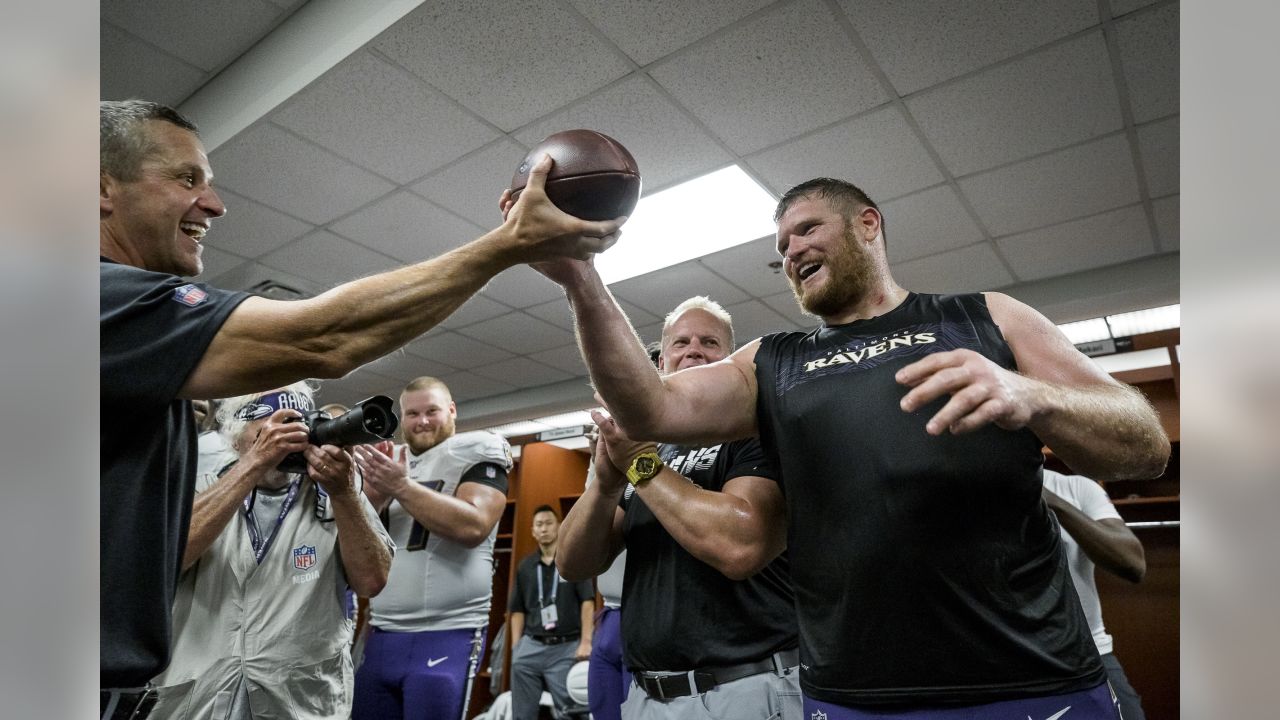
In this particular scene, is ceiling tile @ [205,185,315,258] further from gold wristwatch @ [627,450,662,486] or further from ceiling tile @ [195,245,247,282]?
gold wristwatch @ [627,450,662,486]

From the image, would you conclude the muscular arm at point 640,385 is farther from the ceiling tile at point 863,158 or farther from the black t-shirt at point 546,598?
the black t-shirt at point 546,598

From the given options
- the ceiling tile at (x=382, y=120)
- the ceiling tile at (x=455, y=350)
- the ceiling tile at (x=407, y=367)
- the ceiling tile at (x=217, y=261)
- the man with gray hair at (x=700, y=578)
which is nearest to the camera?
the man with gray hair at (x=700, y=578)

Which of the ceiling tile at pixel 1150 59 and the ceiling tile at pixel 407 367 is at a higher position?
the ceiling tile at pixel 1150 59

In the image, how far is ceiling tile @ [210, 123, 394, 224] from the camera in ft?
11.6

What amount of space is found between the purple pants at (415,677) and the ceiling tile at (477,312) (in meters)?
3.34

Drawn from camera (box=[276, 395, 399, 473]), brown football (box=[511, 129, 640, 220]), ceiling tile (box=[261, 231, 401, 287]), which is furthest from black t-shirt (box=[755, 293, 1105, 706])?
A: ceiling tile (box=[261, 231, 401, 287])

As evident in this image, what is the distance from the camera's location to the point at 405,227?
14.5ft

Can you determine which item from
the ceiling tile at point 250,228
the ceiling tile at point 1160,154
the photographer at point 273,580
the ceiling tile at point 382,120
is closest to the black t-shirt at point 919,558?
the photographer at point 273,580

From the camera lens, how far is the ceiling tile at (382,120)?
310cm

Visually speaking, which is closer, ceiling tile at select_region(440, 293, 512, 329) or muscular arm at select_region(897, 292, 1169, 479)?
muscular arm at select_region(897, 292, 1169, 479)

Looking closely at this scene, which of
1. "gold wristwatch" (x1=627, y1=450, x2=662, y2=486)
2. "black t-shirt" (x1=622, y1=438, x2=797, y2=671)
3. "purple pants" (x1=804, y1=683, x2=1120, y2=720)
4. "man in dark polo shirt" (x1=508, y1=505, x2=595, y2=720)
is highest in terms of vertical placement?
"gold wristwatch" (x1=627, y1=450, x2=662, y2=486)

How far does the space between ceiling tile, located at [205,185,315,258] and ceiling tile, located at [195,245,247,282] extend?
8 centimetres
